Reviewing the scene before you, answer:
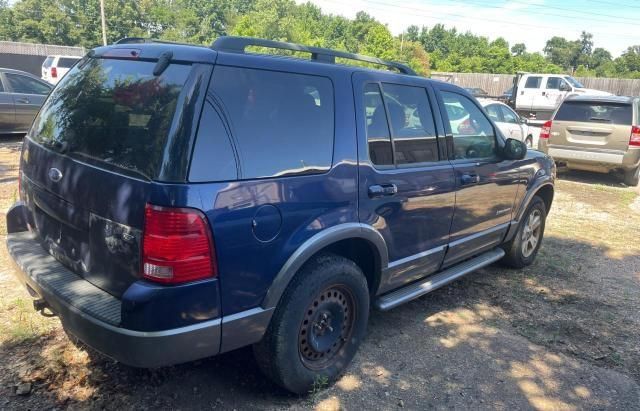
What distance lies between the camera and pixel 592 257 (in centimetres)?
612

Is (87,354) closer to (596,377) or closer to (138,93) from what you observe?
(138,93)

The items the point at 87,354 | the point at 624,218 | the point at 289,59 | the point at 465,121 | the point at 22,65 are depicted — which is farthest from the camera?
the point at 22,65

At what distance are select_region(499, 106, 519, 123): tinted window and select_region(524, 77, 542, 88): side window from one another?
36.4 ft

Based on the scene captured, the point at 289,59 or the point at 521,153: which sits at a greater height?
the point at 289,59

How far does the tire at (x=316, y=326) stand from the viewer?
2.82 metres

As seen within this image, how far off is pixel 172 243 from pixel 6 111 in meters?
10.7

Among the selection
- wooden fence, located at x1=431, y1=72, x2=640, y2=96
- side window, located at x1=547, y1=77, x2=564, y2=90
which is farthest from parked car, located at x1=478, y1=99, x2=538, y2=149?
wooden fence, located at x1=431, y1=72, x2=640, y2=96

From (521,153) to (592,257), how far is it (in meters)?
2.43

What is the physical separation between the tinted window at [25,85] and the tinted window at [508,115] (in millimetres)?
11103

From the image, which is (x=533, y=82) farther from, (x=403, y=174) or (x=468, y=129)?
(x=403, y=174)

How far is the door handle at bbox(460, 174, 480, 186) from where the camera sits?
4023 millimetres

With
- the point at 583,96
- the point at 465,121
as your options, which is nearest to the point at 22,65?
the point at 583,96

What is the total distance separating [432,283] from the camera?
156 inches

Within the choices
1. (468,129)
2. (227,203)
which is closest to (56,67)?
(468,129)
